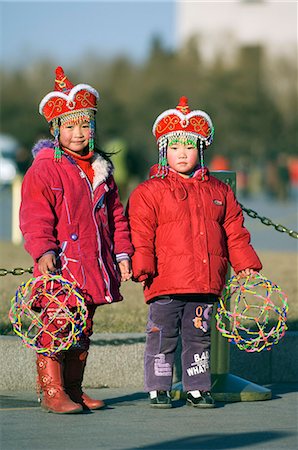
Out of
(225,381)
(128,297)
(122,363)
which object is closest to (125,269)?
(225,381)

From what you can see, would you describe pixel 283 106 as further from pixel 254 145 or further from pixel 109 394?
pixel 109 394

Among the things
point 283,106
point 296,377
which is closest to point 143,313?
point 296,377

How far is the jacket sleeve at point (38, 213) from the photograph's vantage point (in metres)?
6.38

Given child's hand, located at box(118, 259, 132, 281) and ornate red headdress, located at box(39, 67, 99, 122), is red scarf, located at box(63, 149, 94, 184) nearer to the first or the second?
ornate red headdress, located at box(39, 67, 99, 122)

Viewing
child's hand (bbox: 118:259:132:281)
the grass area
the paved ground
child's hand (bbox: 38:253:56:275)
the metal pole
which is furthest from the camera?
the grass area

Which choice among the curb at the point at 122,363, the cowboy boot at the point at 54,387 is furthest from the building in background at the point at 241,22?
the cowboy boot at the point at 54,387

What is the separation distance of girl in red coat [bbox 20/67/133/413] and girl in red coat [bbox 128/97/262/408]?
0.56ft

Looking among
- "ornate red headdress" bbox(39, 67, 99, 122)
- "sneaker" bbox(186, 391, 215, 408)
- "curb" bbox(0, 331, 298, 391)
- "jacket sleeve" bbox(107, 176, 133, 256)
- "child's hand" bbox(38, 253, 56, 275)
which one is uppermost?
"ornate red headdress" bbox(39, 67, 99, 122)

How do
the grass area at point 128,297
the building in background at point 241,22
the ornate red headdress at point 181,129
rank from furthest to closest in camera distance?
the building in background at point 241,22 → the grass area at point 128,297 → the ornate red headdress at point 181,129

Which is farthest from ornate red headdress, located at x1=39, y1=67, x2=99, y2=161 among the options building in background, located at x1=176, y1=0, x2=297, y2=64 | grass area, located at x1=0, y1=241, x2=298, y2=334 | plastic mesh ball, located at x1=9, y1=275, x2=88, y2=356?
building in background, located at x1=176, y1=0, x2=297, y2=64

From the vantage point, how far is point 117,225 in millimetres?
6707

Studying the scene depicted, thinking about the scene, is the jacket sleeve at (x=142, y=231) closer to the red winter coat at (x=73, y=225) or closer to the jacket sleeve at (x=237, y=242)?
the red winter coat at (x=73, y=225)

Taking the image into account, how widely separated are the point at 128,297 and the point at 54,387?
347cm

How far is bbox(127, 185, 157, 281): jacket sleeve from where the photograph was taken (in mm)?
6652
